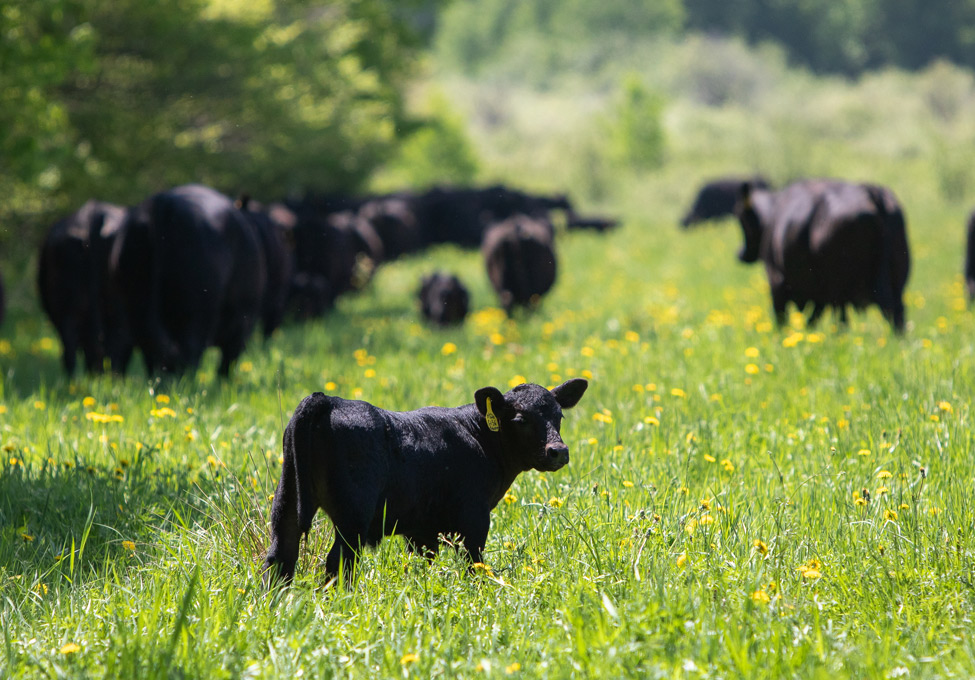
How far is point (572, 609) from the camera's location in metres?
3.09

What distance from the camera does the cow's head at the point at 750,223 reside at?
1148 centimetres

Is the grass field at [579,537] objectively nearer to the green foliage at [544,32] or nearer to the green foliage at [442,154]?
the green foliage at [442,154]

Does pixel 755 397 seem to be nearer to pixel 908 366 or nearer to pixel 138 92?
pixel 908 366

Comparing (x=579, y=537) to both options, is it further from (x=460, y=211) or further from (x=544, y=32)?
(x=544, y=32)

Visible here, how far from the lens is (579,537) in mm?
3764

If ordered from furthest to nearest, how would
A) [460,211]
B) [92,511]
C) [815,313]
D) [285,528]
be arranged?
[460,211] < [815,313] < [92,511] < [285,528]

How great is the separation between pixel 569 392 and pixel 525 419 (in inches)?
11.8

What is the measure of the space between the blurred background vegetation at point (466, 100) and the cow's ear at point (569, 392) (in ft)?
25.0

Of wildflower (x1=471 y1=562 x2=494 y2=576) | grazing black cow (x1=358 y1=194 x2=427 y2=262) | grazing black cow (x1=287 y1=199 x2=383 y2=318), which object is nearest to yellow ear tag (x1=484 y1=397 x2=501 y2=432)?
wildflower (x1=471 y1=562 x2=494 y2=576)

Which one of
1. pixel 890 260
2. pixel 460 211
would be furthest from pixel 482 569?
pixel 460 211

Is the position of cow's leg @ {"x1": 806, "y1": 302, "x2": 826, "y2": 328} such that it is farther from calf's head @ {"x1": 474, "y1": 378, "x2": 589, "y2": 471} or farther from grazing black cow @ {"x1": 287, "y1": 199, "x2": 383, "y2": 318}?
grazing black cow @ {"x1": 287, "y1": 199, "x2": 383, "y2": 318}

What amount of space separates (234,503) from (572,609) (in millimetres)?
1750

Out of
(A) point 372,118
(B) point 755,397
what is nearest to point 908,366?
(B) point 755,397

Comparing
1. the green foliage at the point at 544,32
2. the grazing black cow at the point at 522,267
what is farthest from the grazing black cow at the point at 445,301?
the green foliage at the point at 544,32
